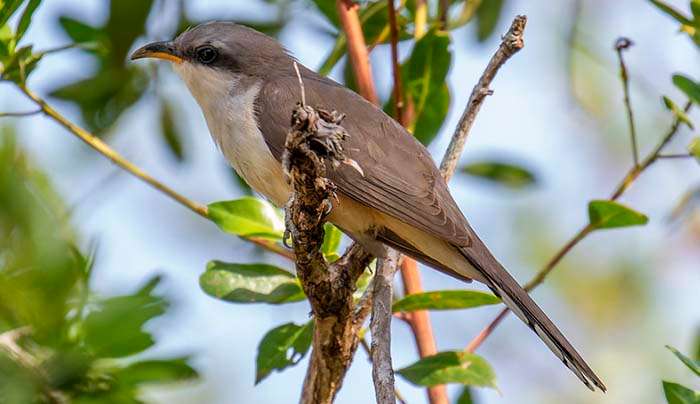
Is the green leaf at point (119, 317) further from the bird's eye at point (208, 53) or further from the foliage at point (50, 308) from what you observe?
the bird's eye at point (208, 53)

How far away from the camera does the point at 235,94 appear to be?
4.54 metres

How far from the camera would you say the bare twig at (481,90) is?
11.8 feet

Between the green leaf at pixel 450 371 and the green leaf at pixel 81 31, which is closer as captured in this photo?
the green leaf at pixel 450 371

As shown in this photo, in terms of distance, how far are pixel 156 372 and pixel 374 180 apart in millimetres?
1725

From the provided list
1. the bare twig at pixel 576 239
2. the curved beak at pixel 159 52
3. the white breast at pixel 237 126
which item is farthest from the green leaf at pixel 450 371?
the curved beak at pixel 159 52

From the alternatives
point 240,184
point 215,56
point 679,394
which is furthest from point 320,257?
point 240,184

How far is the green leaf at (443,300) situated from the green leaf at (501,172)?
1305mm

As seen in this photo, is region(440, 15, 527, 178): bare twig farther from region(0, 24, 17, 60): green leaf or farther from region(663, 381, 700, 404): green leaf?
region(0, 24, 17, 60): green leaf

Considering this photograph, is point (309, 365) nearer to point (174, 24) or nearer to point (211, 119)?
point (211, 119)

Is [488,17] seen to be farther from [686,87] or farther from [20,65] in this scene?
[20,65]

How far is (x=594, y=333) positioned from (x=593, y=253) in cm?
82

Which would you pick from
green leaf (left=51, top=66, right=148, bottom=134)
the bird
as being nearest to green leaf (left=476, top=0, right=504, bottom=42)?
the bird

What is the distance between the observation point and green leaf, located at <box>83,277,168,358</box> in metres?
2.22

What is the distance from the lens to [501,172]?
5.19m
